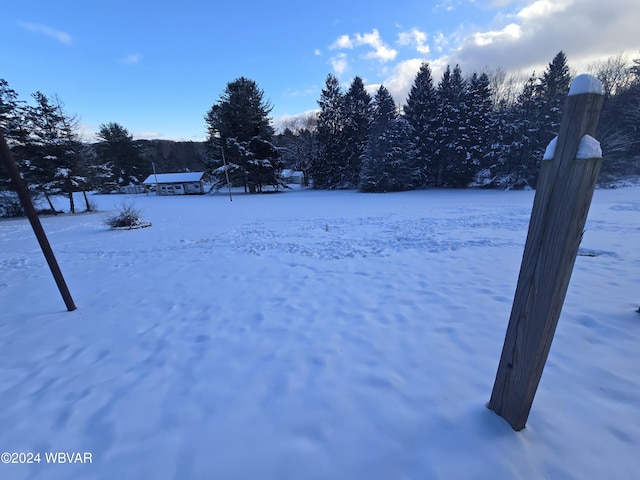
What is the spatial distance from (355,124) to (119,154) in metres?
40.7

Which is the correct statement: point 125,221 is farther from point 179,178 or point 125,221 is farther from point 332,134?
point 179,178

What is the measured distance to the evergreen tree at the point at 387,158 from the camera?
82.3ft

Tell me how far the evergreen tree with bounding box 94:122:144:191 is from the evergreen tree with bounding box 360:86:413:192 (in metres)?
42.0

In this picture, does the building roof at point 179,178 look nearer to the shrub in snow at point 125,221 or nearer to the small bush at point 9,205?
the small bush at point 9,205

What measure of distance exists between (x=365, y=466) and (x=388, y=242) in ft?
17.6

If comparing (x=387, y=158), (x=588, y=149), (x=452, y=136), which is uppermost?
(x=452, y=136)

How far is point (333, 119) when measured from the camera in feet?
109

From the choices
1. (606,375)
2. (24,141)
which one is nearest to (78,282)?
(606,375)

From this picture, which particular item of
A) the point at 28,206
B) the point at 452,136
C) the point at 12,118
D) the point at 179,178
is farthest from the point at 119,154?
the point at 28,206

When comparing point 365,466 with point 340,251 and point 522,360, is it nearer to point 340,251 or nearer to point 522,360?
point 522,360

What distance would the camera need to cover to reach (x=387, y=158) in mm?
25484

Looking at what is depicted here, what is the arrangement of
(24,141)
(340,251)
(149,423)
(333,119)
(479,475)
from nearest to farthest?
(479,475) → (149,423) → (340,251) → (24,141) → (333,119)

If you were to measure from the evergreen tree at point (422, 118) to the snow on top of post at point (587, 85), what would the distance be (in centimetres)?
2765

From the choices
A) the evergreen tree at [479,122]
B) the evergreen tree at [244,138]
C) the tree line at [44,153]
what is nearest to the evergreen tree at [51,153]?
the tree line at [44,153]
